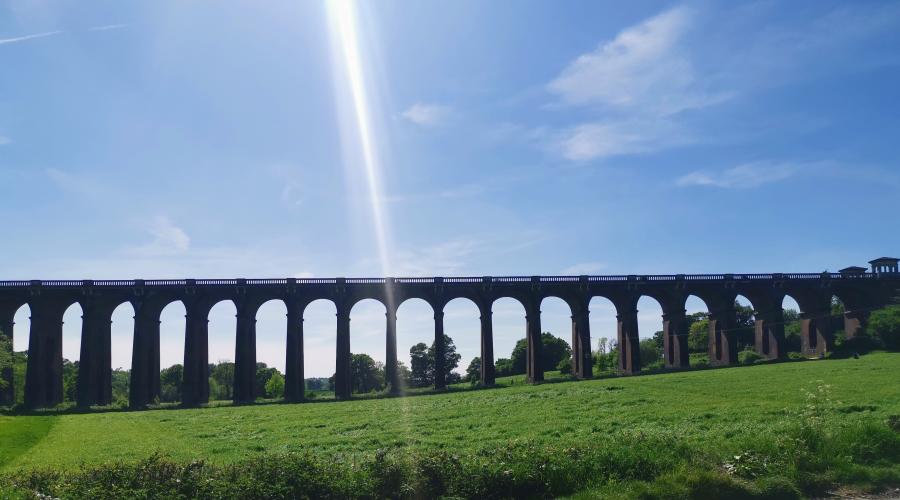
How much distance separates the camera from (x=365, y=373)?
10456cm

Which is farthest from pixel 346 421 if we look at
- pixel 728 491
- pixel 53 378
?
pixel 53 378

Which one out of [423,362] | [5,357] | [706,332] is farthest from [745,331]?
[5,357]

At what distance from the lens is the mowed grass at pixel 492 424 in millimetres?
19031

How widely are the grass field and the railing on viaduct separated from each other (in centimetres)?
1607

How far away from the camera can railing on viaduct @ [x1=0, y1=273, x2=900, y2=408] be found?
55.2m

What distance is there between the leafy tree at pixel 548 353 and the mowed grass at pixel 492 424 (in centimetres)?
5436

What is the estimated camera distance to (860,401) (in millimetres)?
22906

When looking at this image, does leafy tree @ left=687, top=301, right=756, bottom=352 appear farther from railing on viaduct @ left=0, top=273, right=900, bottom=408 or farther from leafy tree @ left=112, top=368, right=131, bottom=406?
leafy tree @ left=112, top=368, right=131, bottom=406

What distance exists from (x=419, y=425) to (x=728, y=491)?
1633cm

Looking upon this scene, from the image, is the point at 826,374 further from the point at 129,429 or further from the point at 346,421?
the point at 129,429

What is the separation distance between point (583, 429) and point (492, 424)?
186 inches

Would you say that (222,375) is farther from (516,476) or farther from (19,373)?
(516,476)

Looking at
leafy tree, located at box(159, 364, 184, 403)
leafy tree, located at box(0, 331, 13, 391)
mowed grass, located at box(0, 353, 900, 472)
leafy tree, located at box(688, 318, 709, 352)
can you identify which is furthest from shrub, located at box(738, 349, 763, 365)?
leafy tree, located at box(159, 364, 184, 403)

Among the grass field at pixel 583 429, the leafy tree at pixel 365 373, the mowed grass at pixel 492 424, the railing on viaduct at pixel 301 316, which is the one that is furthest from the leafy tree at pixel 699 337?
the mowed grass at pixel 492 424
